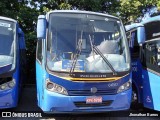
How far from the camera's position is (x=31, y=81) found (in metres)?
14.2

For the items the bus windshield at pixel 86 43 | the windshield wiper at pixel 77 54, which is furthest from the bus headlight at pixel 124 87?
the windshield wiper at pixel 77 54

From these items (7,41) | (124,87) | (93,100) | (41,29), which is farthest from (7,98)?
(124,87)

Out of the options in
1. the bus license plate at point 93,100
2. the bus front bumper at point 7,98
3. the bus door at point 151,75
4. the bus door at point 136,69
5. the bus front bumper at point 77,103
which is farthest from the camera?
the bus door at point 136,69

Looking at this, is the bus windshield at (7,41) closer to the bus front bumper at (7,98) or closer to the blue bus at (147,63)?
the bus front bumper at (7,98)

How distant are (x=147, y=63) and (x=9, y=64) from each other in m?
3.65

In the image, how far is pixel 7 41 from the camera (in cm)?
884

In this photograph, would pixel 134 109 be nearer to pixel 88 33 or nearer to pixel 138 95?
pixel 138 95

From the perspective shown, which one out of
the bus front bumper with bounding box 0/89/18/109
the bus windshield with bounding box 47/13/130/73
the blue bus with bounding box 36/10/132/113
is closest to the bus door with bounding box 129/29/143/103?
the bus windshield with bounding box 47/13/130/73

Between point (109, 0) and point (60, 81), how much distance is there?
9.92m

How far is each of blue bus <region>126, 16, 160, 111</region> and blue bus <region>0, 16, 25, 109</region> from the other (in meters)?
3.26

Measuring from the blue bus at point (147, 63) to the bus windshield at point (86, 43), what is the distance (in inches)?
25.5

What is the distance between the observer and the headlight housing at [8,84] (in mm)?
7778

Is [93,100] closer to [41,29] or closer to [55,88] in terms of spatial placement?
[55,88]

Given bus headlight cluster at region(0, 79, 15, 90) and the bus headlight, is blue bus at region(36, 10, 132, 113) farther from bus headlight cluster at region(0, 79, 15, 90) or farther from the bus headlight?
bus headlight cluster at region(0, 79, 15, 90)
